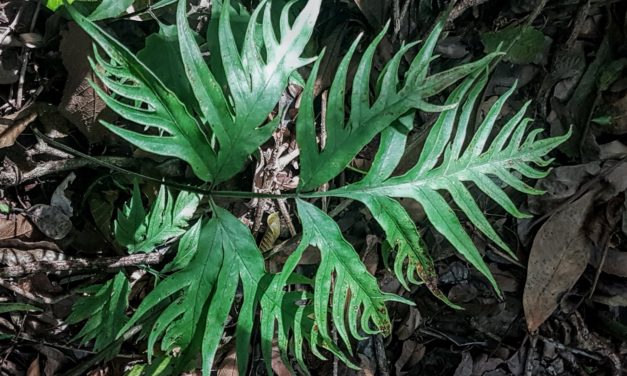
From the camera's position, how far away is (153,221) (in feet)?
4.07

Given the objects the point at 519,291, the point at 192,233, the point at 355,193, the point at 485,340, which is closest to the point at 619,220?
the point at 519,291

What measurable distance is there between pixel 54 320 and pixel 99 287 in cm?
28

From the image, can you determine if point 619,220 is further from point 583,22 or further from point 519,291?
point 583,22

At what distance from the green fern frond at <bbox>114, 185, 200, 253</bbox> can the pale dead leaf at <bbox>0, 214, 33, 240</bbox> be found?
319 millimetres

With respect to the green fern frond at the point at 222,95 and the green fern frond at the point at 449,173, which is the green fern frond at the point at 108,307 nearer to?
the green fern frond at the point at 222,95

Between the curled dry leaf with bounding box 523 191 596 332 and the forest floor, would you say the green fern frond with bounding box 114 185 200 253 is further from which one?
the curled dry leaf with bounding box 523 191 596 332

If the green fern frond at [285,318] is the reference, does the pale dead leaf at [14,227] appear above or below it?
above

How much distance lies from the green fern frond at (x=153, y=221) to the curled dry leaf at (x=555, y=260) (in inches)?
42.8

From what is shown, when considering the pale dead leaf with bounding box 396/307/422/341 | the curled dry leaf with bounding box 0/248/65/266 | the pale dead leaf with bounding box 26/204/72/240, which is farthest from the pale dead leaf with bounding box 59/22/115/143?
the pale dead leaf with bounding box 396/307/422/341

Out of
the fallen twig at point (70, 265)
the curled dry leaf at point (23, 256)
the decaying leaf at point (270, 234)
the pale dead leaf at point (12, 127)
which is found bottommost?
the decaying leaf at point (270, 234)

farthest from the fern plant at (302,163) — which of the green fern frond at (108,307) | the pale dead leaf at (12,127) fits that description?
the pale dead leaf at (12,127)

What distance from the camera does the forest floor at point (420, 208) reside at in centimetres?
138

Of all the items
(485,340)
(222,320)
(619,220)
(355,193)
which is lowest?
(485,340)

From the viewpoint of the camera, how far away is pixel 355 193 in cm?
A: 108
